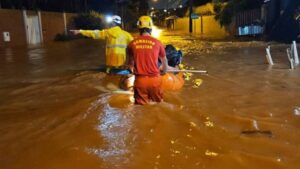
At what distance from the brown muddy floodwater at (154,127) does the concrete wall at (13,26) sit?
55.9 ft

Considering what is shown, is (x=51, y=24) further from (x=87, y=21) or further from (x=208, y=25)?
(x=208, y=25)

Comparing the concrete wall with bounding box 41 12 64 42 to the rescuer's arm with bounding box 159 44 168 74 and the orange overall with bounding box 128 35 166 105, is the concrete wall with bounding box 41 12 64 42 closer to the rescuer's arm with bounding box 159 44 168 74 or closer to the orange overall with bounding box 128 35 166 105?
the rescuer's arm with bounding box 159 44 168 74

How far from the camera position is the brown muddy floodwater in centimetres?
414

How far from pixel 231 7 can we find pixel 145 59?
26.7 m

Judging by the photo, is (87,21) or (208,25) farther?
(208,25)

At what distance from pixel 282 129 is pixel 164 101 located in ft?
7.61

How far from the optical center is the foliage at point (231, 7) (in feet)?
90.4

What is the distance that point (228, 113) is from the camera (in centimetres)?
600

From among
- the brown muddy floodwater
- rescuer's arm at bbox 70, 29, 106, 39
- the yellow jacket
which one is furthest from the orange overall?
the yellow jacket

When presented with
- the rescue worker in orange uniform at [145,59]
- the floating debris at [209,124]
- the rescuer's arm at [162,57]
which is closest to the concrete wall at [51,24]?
the rescuer's arm at [162,57]

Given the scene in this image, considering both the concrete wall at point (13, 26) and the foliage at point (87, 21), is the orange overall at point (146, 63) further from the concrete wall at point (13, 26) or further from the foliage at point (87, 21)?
the foliage at point (87, 21)

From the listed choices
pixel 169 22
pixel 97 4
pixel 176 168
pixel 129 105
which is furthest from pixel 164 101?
pixel 169 22

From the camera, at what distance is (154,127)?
5.35 metres

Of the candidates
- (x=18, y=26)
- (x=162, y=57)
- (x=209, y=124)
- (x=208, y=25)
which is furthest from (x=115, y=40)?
(x=208, y=25)
